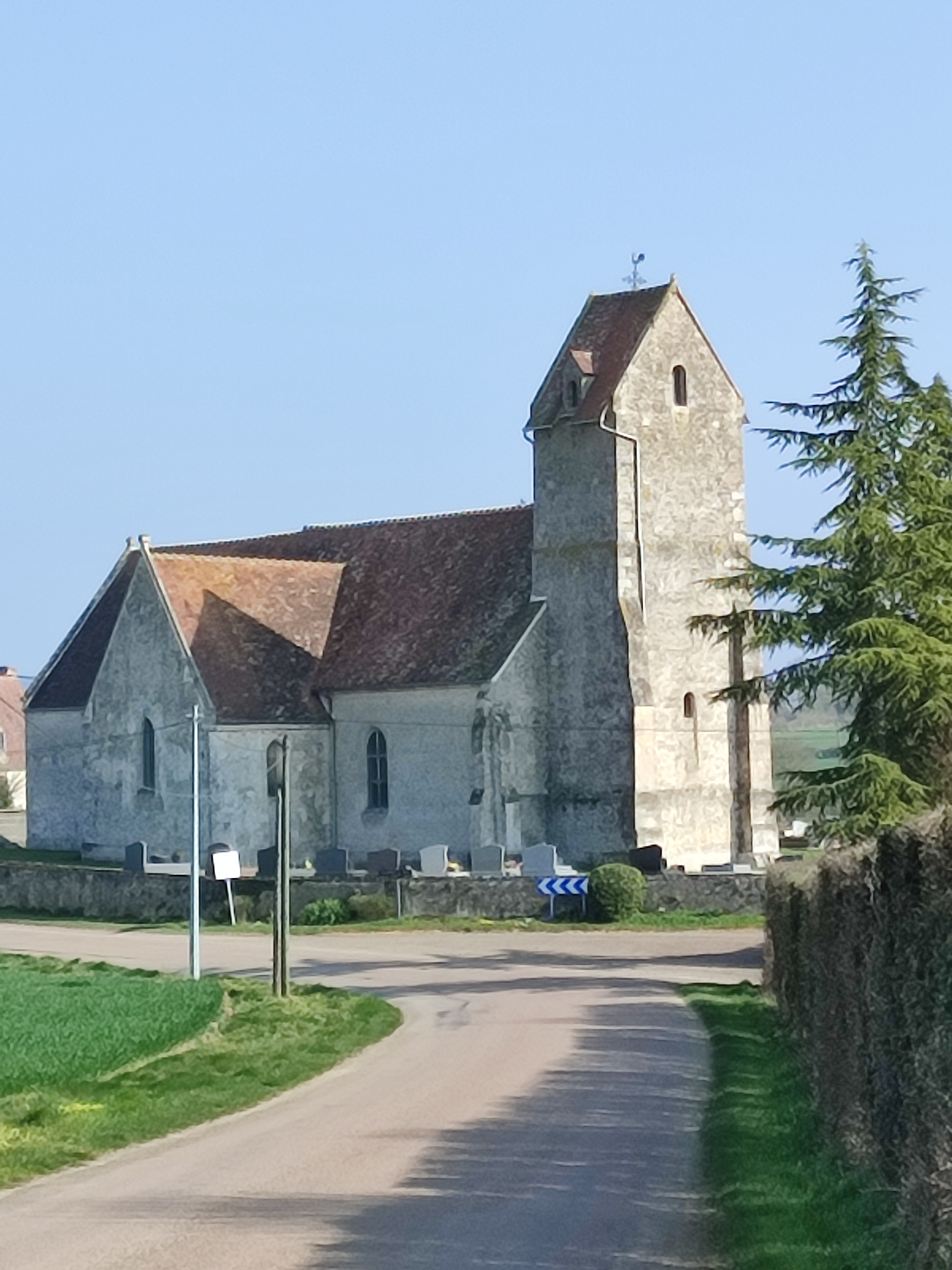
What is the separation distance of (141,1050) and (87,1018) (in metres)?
3.51

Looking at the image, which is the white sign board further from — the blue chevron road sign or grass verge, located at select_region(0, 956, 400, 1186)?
grass verge, located at select_region(0, 956, 400, 1186)

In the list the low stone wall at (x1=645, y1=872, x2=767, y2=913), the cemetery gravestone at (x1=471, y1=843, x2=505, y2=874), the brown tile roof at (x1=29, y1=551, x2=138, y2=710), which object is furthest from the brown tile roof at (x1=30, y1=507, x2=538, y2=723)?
the low stone wall at (x1=645, y1=872, x2=767, y2=913)

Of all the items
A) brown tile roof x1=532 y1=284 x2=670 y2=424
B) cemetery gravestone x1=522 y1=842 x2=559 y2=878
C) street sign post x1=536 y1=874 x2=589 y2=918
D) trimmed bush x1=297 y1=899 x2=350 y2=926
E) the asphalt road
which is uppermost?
brown tile roof x1=532 y1=284 x2=670 y2=424

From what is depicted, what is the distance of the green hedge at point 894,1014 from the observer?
35.3ft

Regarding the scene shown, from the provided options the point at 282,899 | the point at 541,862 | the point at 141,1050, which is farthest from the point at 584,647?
the point at 141,1050

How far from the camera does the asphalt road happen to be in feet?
41.7

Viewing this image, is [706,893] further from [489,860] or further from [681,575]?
[681,575]

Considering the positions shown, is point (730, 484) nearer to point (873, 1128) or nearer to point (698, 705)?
point (698, 705)

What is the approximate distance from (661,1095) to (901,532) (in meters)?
13.7

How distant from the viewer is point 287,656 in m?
56.1

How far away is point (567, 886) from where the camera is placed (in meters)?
45.7

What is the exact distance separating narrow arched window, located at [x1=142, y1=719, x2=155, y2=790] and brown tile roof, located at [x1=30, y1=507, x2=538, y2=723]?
2.93 m

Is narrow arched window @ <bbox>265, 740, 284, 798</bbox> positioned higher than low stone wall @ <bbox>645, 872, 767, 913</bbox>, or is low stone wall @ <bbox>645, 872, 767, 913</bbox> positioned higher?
narrow arched window @ <bbox>265, 740, 284, 798</bbox>

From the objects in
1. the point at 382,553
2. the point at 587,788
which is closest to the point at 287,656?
the point at 382,553
